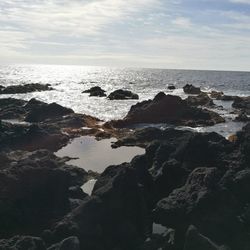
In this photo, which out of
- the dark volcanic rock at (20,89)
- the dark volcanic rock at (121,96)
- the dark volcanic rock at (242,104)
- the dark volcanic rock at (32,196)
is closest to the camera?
the dark volcanic rock at (32,196)

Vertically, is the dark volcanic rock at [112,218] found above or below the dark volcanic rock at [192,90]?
above

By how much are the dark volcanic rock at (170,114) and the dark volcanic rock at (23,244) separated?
1655 inches

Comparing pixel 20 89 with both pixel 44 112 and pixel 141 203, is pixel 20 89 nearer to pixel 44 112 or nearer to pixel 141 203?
pixel 44 112

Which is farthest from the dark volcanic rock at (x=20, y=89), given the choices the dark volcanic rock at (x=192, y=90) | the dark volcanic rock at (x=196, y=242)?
the dark volcanic rock at (x=196, y=242)

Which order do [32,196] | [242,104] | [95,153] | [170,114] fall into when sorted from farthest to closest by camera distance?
[242,104] → [170,114] → [95,153] → [32,196]

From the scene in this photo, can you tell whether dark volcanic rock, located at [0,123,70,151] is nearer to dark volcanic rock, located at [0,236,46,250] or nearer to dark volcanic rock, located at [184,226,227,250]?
dark volcanic rock, located at [0,236,46,250]

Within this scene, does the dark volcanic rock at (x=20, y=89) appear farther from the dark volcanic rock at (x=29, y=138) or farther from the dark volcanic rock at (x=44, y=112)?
the dark volcanic rock at (x=29, y=138)

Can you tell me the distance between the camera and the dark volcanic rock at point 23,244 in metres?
16.3

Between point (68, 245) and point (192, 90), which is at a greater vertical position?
point (68, 245)

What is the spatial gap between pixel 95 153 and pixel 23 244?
23292mm

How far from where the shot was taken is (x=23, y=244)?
16.4 metres

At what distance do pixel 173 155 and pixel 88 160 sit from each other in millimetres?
9976

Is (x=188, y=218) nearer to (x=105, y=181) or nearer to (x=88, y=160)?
(x=105, y=181)

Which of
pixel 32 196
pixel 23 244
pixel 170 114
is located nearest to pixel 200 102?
pixel 170 114
